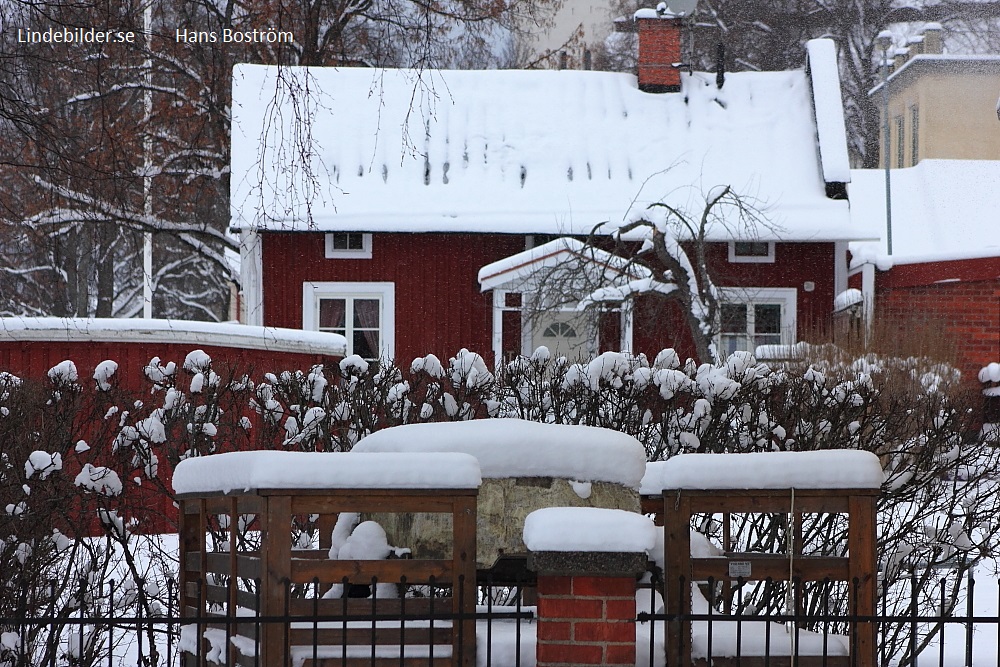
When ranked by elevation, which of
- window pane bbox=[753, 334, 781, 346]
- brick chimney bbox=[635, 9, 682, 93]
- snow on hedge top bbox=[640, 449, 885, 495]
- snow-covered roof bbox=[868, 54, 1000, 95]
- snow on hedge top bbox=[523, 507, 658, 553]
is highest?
snow-covered roof bbox=[868, 54, 1000, 95]

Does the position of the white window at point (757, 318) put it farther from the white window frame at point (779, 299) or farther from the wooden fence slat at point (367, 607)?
the wooden fence slat at point (367, 607)

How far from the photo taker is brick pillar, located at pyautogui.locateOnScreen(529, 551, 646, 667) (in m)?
4.26

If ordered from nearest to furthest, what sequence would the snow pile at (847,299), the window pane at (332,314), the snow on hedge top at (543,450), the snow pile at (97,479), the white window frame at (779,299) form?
the snow on hedge top at (543,450)
the snow pile at (97,479)
the snow pile at (847,299)
the white window frame at (779,299)
the window pane at (332,314)

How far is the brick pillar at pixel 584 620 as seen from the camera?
14.0 ft

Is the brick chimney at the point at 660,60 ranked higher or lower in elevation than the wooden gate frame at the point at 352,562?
higher

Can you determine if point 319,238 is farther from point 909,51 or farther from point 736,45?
point 909,51

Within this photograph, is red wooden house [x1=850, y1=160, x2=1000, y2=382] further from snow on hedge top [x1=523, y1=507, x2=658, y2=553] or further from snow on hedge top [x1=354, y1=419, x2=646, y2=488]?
snow on hedge top [x1=523, y1=507, x2=658, y2=553]

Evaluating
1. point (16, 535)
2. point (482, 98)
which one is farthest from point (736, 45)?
point (16, 535)

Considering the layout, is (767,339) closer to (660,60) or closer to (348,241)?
(660,60)

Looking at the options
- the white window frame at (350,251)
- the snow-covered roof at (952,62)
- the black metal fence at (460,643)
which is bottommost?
the black metal fence at (460,643)

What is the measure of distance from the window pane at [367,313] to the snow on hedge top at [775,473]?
1433 centimetres

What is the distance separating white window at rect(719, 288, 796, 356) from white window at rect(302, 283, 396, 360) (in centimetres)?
491

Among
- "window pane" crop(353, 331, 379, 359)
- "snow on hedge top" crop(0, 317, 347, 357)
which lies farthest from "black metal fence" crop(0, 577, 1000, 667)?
"window pane" crop(353, 331, 379, 359)

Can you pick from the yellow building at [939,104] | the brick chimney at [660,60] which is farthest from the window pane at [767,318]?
the yellow building at [939,104]
